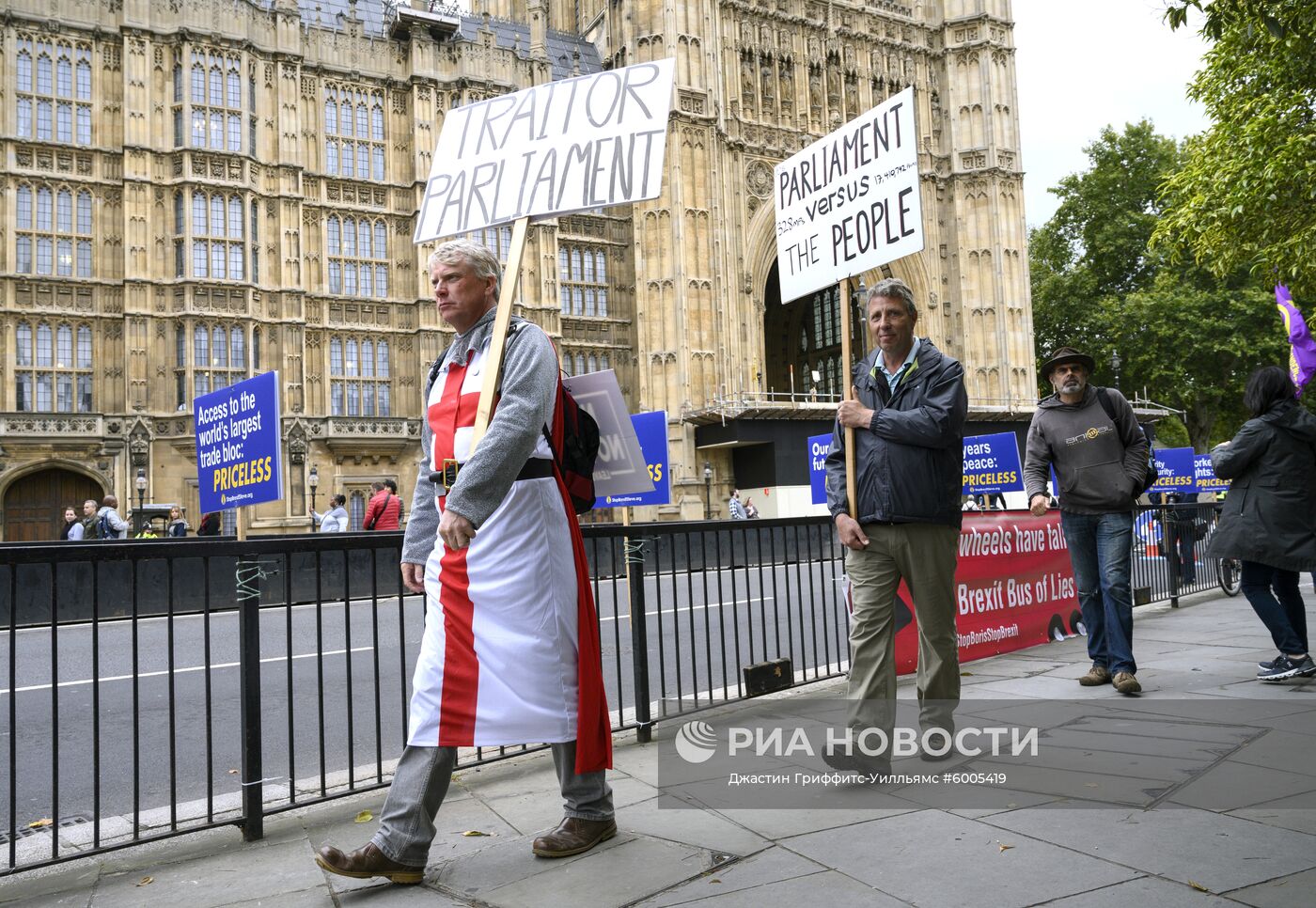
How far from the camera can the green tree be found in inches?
525

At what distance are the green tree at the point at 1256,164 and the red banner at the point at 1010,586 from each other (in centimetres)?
842

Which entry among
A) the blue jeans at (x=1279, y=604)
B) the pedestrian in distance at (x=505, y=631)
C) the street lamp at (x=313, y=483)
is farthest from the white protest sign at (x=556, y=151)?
the street lamp at (x=313, y=483)

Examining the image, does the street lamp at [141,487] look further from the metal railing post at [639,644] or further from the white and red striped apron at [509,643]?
the white and red striped apron at [509,643]

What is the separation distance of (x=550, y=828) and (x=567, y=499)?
1.15 m

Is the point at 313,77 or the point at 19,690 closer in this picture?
the point at 19,690

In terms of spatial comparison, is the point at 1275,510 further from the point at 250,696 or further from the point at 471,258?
the point at 250,696

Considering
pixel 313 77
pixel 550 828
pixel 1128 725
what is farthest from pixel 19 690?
pixel 313 77

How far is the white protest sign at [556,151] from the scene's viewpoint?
3.57 metres

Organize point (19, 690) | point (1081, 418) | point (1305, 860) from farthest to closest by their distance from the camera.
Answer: point (19, 690), point (1081, 418), point (1305, 860)

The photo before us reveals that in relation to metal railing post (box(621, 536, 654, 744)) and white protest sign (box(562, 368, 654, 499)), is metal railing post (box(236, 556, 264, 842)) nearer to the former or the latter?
white protest sign (box(562, 368, 654, 499))

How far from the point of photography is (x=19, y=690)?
7.19m

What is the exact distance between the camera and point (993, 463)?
11.4 metres

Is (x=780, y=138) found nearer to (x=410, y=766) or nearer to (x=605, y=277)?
(x=605, y=277)

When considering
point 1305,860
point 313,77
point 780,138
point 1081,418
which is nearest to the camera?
point 1305,860
